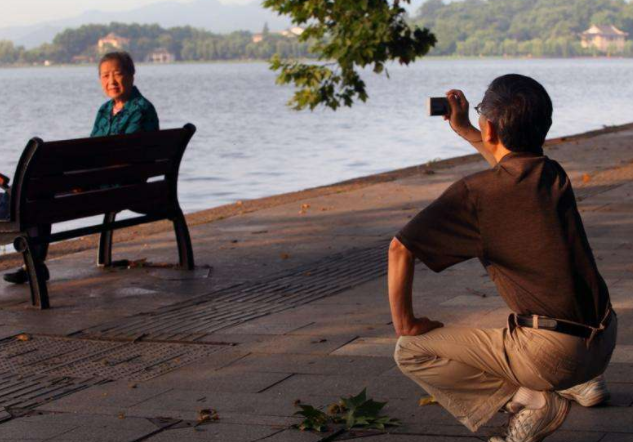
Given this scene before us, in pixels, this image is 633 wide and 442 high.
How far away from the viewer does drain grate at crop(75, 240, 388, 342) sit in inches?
253

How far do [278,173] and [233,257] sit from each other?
15590mm

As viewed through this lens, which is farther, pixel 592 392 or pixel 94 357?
pixel 94 357

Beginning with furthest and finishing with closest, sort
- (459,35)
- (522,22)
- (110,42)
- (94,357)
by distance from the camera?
(522,22) → (459,35) → (110,42) → (94,357)

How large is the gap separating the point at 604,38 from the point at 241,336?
18660cm

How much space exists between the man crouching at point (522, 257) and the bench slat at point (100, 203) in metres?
4.05

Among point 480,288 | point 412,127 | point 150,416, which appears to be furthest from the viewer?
point 412,127

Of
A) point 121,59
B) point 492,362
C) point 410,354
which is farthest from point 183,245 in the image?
point 492,362

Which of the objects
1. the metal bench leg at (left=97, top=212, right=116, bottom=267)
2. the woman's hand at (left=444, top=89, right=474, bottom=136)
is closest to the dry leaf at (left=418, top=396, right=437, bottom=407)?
the woman's hand at (left=444, top=89, right=474, bottom=136)

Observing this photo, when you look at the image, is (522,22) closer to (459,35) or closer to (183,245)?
(459,35)

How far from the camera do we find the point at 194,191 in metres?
21.0

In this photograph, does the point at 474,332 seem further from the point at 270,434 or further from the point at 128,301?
the point at 128,301

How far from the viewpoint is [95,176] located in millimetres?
7789

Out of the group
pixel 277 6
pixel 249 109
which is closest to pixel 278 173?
pixel 277 6

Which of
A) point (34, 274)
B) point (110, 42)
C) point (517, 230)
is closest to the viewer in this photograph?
point (517, 230)
